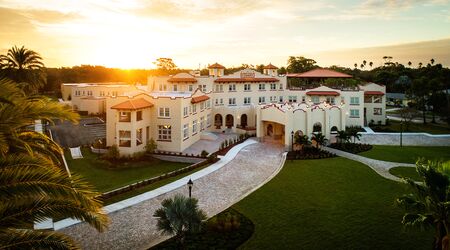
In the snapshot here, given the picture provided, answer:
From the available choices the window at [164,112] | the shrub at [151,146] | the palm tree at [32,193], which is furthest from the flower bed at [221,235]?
the window at [164,112]

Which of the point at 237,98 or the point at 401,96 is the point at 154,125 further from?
the point at 401,96

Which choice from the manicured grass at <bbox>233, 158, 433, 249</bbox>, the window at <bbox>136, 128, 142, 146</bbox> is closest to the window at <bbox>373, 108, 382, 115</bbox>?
the manicured grass at <bbox>233, 158, 433, 249</bbox>

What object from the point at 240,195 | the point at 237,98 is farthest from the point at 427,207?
the point at 237,98

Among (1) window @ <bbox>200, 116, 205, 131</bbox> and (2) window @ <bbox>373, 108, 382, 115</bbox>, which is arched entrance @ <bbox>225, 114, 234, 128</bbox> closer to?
(1) window @ <bbox>200, 116, 205, 131</bbox>

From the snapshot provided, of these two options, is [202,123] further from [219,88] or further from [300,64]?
[300,64]

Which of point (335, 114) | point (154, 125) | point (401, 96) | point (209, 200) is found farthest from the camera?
point (401, 96)

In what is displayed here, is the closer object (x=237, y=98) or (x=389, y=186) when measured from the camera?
(x=389, y=186)
